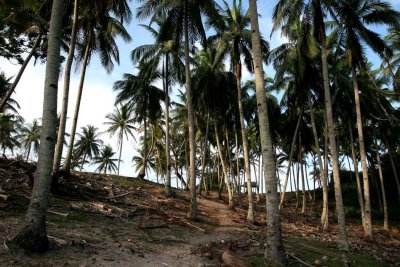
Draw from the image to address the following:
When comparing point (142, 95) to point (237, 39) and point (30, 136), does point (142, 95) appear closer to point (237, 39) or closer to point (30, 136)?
point (237, 39)

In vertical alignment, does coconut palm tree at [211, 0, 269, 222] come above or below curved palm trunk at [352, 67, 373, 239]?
above

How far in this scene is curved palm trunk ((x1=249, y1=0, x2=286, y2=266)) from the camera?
9391 mm

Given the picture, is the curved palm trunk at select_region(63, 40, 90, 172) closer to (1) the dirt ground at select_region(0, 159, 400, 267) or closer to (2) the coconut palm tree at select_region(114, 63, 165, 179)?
(1) the dirt ground at select_region(0, 159, 400, 267)

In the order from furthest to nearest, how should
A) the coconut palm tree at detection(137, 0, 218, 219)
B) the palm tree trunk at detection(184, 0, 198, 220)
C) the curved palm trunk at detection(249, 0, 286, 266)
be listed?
the coconut palm tree at detection(137, 0, 218, 219) < the palm tree trunk at detection(184, 0, 198, 220) < the curved palm trunk at detection(249, 0, 286, 266)

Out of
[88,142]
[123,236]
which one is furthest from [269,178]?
[88,142]

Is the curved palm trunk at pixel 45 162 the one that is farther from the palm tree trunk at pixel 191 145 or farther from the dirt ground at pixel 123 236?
the palm tree trunk at pixel 191 145

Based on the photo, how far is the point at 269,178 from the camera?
10164 millimetres

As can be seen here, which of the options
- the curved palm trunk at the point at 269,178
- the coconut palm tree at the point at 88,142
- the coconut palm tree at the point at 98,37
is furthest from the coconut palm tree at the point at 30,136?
the curved palm trunk at the point at 269,178

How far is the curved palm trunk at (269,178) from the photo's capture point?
939 cm

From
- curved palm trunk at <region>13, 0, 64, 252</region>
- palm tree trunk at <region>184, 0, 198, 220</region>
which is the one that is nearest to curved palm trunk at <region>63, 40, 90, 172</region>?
palm tree trunk at <region>184, 0, 198, 220</region>

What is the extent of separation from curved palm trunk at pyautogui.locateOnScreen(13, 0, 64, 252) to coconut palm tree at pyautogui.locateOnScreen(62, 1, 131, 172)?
9.48 metres

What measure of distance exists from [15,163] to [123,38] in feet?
37.6

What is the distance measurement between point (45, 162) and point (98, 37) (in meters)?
14.8

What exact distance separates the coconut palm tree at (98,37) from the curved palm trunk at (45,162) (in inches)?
373
